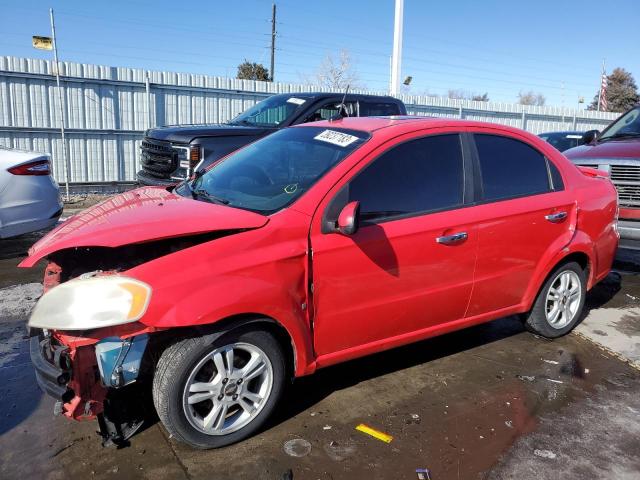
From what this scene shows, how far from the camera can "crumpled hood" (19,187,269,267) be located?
2836 mm

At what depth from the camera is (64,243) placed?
2.93m

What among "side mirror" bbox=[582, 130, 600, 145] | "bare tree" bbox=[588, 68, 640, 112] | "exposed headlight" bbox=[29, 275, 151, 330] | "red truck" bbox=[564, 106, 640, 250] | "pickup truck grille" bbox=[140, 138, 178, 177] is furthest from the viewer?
"bare tree" bbox=[588, 68, 640, 112]

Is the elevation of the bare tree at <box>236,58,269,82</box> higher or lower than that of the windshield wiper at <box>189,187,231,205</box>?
higher

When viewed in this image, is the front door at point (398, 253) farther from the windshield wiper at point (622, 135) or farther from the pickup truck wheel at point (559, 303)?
the windshield wiper at point (622, 135)

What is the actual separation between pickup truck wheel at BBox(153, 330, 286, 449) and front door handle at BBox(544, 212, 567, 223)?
2395 mm

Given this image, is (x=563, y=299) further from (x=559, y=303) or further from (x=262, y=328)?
(x=262, y=328)

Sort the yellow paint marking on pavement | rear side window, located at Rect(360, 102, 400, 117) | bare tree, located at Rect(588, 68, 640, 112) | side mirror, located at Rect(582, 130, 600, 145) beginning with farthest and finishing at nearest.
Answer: bare tree, located at Rect(588, 68, 640, 112) → rear side window, located at Rect(360, 102, 400, 117) → side mirror, located at Rect(582, 130, 600, 145) → the yellow paint marking on pavement

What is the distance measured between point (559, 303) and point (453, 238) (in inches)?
61.6

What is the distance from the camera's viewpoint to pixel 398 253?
334 centimetres

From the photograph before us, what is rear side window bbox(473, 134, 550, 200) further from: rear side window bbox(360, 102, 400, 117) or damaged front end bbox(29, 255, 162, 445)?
rear side window bbox(360, 102, 400, 117)

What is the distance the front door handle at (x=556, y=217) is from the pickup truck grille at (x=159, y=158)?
4.86 m

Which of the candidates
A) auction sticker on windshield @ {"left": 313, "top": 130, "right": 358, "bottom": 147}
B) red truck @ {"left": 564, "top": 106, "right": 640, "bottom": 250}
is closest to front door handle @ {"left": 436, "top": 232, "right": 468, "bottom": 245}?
auction sticker on windshield @ {"left": 313, "top": 130, "right": 358, "bottom": 147}

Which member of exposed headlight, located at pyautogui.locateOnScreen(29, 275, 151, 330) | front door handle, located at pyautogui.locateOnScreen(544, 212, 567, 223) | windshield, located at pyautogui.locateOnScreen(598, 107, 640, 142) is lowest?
exposed headlight, located at pyautogui.locateOnScreen(29, 275, 151, 330)

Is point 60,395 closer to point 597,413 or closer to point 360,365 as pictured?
point 360,365
